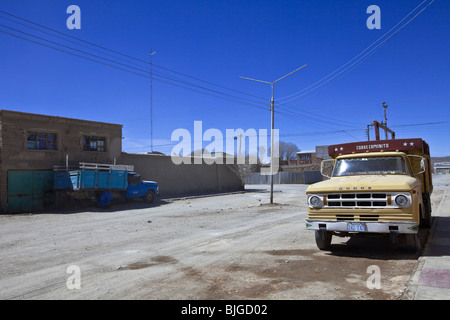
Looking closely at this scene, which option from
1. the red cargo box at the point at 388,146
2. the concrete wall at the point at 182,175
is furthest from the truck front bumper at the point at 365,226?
the concrete wall at the point at 182,175

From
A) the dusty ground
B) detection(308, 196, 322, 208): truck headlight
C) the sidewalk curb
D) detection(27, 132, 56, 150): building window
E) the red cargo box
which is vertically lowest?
the dusty ground

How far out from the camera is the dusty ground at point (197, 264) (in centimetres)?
532

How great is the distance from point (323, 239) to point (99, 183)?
16.1 metres

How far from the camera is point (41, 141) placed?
21.7m

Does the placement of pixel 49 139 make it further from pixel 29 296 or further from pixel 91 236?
pixel 29 296

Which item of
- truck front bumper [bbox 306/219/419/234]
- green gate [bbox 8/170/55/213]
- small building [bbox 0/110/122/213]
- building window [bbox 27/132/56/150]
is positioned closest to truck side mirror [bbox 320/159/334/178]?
truck front bumper [bbox 306/219/419/234]

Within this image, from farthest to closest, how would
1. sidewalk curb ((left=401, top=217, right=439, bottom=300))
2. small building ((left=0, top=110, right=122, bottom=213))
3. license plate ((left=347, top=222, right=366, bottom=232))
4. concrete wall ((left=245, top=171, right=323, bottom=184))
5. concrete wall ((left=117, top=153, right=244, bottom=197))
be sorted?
concrete wall ((left=245, top=171, right=323, bottom=184)) < concrete wall ((left=117, top=153, right=244, bottom=197)) < small building ((left=0, top=110, right=122, bottom=213)) < license plate ((left=347, top=222, right=366, bottom=232)) < sidewalk curb ((left=401, top=217, right=439, bottom=300))

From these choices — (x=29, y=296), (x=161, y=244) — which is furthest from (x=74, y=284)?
(x=161, y=244)

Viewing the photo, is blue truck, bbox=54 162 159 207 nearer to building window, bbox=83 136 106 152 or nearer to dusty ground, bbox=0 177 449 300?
building window, bbox=83 136 106 152

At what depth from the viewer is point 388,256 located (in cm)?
743

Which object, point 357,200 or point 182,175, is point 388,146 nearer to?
point 357,200

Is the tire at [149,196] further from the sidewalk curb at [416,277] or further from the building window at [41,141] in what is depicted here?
the sidewalk curb at [416,277]

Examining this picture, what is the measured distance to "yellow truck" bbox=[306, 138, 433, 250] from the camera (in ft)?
22.5

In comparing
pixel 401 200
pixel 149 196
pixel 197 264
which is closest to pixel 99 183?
pixel 149 196
